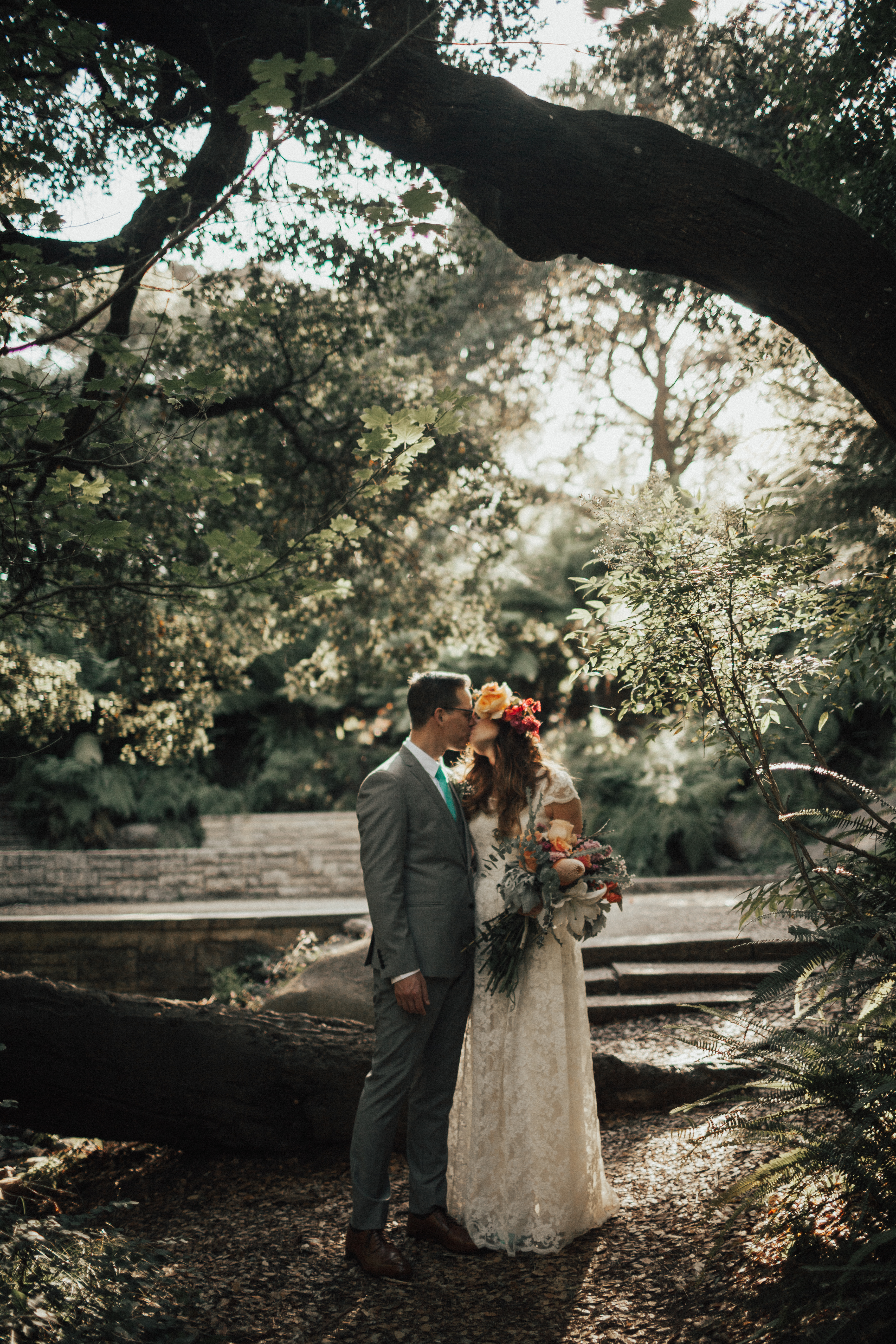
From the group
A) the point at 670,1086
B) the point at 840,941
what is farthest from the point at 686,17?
the point at 670,1086

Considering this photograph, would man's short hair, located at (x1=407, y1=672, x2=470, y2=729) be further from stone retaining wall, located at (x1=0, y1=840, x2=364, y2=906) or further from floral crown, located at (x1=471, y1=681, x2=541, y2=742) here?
stone retaining wall, located at (x1=0, y1=840, x2=364, y2=906)

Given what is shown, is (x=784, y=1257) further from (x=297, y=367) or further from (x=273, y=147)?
(x=297, y=367)

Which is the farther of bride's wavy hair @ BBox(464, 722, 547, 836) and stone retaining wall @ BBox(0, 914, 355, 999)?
stone retaining wall @ BBox(0, 914, 355, 999)

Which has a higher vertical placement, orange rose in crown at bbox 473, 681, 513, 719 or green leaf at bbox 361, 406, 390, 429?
green leaf at bbox 361, 406, 390, 429

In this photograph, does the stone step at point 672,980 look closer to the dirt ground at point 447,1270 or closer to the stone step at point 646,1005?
the stone step at point 646,1005

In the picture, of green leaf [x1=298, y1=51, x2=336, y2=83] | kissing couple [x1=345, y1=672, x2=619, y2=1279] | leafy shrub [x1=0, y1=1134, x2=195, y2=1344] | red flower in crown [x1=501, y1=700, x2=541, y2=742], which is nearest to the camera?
leafy shrub [x1=0, y1=1134, x2=195, y2=1344]

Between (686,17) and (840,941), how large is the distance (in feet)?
8.87

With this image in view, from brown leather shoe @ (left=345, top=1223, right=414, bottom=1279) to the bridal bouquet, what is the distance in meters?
0.94

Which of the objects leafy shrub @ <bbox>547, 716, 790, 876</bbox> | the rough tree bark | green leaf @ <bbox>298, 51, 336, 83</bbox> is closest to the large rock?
the rough tree bark

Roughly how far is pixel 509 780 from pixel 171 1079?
2381mm

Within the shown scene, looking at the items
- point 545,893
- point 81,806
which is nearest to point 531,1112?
point 545,893

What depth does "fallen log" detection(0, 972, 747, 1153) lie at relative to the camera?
433cm

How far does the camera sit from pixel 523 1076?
3309 millimetres

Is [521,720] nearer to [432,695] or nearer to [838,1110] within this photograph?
[432,695]
